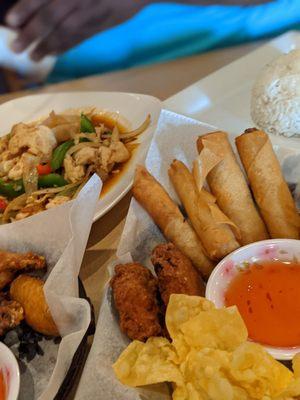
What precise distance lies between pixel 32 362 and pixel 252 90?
1739 millimetres

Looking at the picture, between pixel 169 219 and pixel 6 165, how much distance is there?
111cm

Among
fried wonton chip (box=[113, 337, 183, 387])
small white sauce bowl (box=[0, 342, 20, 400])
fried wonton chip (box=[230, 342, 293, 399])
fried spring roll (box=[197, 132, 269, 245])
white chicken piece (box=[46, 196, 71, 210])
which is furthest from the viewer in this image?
white chicken piece (box=[46, 196, 71, 210])

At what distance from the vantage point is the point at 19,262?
5.43 feet

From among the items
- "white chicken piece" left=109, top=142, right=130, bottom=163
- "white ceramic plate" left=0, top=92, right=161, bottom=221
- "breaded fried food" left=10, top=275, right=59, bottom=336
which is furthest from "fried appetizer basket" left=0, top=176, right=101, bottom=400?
"white ceramic plate" left=0, top=92, right=161, bottom=221

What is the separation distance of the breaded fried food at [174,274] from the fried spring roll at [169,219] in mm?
72

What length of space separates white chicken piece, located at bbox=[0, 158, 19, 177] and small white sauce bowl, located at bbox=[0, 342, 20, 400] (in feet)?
4.05

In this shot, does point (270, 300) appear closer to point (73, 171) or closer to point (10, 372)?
point (10, 372)

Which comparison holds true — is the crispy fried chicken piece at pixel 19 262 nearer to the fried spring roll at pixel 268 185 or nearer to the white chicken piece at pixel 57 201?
the white chicken piece at pixel 57 201

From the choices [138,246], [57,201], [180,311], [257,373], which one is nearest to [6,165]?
[57,201]

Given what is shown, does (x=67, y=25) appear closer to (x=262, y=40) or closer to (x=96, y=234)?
(x=96, y=234)

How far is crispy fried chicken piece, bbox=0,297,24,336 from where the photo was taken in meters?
1.55

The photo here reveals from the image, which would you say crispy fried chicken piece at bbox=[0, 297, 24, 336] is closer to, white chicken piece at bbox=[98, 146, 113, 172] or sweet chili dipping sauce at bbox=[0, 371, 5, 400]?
sweet chili dipping sauce at bbox=[0, 371, 5, 400]

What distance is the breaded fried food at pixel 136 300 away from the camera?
1.45m

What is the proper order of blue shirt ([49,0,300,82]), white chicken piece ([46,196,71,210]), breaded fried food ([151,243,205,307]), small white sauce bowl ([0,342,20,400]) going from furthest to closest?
blue shirt ([49,0,300,82]) → white chicken piece ([46,196,71,210]) → breaded fried food ([151,243,205,307]) → small white sauce bowl ([0,342,20,400])
